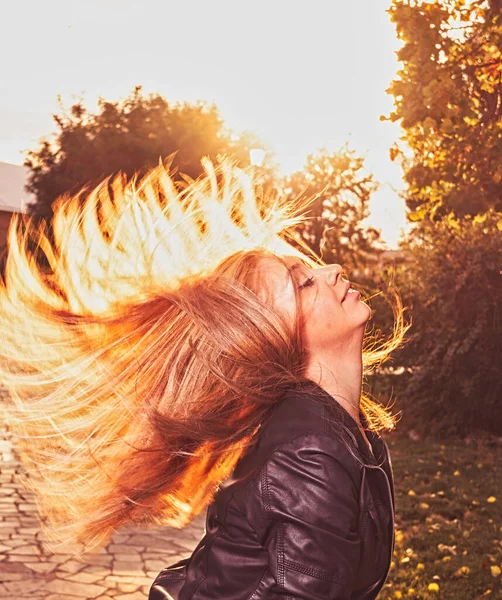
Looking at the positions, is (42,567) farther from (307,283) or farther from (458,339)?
(458,339)

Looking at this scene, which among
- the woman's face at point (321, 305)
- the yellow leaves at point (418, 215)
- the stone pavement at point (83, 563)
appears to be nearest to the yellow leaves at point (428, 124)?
the yellow leaves at point (418, 215)

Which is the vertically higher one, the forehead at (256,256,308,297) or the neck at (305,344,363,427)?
the forehead at (256,256,308,297)

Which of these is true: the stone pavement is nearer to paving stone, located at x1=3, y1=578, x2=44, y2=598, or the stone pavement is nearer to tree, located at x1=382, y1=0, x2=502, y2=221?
paving stone, located at x1=3, y1=578, x2=44, y2=598

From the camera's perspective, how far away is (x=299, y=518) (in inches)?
89.0

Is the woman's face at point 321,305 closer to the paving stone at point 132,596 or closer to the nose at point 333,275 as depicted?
the nose at point 333,275

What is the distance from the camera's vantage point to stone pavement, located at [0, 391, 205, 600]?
5645 mm

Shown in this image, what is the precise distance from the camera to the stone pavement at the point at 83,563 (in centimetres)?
564

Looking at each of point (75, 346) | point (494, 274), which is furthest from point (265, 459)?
point (494, 274)

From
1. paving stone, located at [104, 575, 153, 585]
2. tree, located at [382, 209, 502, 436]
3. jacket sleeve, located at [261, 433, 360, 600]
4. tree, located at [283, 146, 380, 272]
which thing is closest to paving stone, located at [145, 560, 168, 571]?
paving stone, located at [104, 575, 153, 585]

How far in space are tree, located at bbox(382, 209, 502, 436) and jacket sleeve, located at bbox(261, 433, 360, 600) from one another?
9903 mm

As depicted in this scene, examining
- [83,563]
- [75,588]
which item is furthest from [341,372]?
[83,563]

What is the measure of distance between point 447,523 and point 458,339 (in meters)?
4.97

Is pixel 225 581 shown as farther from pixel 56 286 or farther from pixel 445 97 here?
pixel 445 97

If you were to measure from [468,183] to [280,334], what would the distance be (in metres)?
5.46
